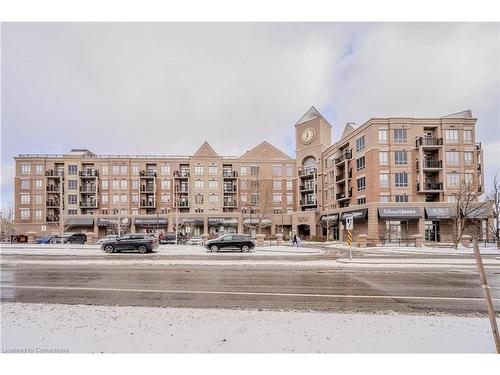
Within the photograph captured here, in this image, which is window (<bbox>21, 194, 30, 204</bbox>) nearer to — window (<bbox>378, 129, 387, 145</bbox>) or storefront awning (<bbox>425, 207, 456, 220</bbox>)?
window (<bbox>378, 129, 387, 145</bbox>)

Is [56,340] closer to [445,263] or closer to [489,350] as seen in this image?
[489,350]

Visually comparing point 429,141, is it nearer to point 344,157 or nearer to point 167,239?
point 344,157

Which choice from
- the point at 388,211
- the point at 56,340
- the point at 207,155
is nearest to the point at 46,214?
the point at 207,155

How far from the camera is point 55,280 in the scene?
1224 centimetres

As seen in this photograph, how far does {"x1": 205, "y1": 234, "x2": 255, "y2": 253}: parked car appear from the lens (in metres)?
26.2

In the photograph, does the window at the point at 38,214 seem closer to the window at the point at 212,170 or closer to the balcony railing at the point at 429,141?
the window at the point at 212,170

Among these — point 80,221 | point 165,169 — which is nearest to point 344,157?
Result: point 165,169

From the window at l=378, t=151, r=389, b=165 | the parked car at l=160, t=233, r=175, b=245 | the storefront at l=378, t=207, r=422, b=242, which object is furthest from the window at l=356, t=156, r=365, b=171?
the parked car at l=160, t=233, r=175, b=245

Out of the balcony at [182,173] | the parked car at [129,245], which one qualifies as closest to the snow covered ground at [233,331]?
the parked car at [129,245]

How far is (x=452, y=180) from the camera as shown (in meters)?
42.3

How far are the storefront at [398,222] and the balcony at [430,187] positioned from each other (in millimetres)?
3429

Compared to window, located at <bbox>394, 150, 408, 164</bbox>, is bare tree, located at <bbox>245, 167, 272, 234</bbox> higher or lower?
lower

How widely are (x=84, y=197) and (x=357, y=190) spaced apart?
2193 inches

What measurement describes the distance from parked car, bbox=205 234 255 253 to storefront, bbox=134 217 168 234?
37.3 metres
